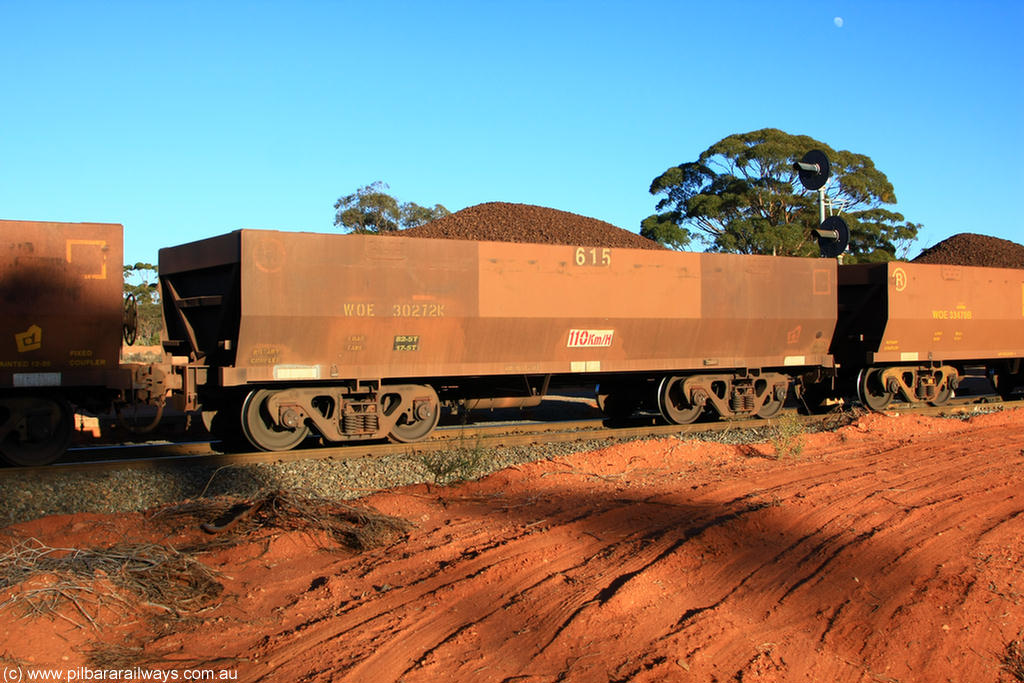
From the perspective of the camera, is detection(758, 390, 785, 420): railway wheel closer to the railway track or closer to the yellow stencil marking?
the railway track

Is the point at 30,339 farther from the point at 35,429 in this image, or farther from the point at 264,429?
the point at 264,429

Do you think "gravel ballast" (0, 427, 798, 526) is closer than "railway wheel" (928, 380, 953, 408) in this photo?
Yes

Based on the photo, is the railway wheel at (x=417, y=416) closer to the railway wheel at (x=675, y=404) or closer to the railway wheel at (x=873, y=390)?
the railway wheel at (x=675, y=404)

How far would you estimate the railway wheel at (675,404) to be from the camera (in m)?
13.5

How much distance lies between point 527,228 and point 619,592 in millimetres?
33232

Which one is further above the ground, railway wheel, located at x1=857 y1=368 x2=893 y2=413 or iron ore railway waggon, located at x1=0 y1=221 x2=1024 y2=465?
iron ore railway waggon, located at x1=0 y1=221 x2=1024 y2=465

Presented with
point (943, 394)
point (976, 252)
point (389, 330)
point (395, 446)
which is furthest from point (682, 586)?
point (976, 252)

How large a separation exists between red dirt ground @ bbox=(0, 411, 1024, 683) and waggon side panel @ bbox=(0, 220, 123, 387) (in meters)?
3.38

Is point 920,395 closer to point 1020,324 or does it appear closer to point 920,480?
point 1020,324

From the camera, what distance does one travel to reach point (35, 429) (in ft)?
31.5

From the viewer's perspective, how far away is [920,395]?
1666 centimetres

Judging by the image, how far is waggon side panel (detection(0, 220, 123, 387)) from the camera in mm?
9281

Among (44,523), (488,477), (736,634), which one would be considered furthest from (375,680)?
(488,477)

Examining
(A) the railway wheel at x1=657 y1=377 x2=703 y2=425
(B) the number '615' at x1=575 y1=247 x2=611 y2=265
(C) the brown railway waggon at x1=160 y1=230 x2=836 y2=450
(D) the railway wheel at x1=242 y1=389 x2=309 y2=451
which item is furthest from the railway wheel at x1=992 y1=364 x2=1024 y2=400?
(D) the railway wheel at x1=242 y1=389 x2=309 y2=451
